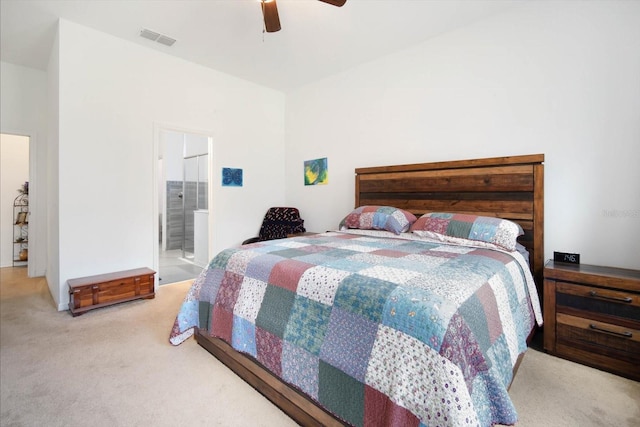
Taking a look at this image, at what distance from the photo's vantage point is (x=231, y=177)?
14.2 ft

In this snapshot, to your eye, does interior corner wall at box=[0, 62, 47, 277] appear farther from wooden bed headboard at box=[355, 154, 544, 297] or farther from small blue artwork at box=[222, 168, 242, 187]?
wooden bed headboard at box=[355, 154, 544, 297]

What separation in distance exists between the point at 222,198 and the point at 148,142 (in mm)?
1142

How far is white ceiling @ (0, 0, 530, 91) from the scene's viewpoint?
2.68 metres

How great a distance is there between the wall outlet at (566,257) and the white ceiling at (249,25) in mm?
2176

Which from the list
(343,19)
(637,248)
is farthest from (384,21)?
(637,248)

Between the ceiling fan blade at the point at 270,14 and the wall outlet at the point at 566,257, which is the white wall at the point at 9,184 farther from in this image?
the wall outlet at the point at 566,257

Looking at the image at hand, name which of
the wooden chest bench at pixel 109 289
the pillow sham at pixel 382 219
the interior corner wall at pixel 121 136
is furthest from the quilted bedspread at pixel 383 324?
the interior corner wall at pixel 121 136

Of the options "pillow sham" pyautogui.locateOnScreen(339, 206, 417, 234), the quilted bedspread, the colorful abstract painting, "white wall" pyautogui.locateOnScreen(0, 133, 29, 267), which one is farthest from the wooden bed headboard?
"white wall" pyautogui.locateOnScreen(0, 133, 29, 267)

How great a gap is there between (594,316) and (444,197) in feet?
4.80

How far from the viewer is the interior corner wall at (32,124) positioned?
3.83 metres

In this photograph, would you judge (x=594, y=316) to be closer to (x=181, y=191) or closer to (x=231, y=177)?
(x=231, y=177)

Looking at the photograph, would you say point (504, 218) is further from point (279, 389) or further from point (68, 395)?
point (68, 395)

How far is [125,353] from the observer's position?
2.18 m

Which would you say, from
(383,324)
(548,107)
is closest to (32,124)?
(383,324)
